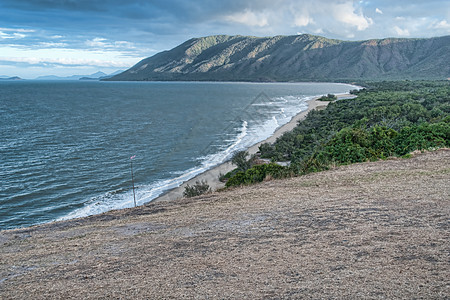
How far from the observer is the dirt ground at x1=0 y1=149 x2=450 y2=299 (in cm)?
488

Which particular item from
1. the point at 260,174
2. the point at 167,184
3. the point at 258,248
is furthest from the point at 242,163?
the point at 258,248

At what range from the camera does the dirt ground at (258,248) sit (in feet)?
16.0

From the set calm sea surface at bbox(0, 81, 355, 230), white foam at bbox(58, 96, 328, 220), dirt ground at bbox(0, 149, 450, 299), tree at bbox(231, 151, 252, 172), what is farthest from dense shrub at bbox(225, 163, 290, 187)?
tree at bbox(231, 151, 252, 172)

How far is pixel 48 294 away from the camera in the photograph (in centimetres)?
514

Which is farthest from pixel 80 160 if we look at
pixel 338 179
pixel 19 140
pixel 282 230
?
pixel 282 230

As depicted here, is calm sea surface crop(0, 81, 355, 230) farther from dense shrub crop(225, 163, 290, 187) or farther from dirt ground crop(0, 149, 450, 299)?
dirt ground crop(0, 149, 450, 299)

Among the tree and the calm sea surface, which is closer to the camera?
the calm sea surface

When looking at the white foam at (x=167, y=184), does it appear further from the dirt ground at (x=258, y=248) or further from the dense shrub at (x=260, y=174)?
the dirt ground at (x=258, y=248)

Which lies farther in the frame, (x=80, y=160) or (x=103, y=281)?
(x=80, y=160)

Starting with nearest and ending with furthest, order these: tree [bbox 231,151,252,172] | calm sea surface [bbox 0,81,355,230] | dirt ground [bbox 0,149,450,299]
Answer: dirt ground [bbox 0,149,450,299], calm sea surface [bbox 0,81,355,230], tree [bbox 231,151,252,172]

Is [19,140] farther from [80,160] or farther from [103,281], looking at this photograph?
[103,281]

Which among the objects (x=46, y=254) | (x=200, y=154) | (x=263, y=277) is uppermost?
(x=263, y=277)

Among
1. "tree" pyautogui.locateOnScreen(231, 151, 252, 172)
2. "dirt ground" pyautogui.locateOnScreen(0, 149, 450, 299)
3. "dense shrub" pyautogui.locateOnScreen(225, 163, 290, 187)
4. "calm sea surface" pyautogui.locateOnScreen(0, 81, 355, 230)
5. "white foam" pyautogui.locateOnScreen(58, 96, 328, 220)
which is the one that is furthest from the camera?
A: "tree" pyautogui.locateOnScreen(231, 151, 252, 172)

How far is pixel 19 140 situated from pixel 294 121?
29500 mm
